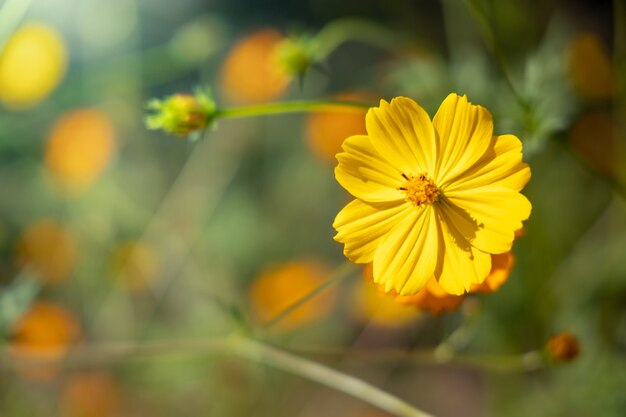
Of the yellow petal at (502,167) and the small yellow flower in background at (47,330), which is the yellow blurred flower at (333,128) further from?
the yellow petal at (502,167)

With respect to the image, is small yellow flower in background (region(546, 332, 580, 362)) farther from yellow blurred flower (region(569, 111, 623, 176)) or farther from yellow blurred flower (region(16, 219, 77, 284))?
yellow blurred flower (region(16, 219, 77, 284))

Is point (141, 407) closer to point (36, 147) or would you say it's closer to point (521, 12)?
point (36, 147)

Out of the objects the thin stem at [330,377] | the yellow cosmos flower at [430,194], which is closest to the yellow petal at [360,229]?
the yellow cosmos flower at [430,194]

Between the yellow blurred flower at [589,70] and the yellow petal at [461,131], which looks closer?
the yellow petal at [461,131]

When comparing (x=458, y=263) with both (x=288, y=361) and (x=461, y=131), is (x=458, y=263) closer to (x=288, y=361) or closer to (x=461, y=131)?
(x=461, y=131)

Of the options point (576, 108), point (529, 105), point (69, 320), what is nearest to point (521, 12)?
point (576, 108)
